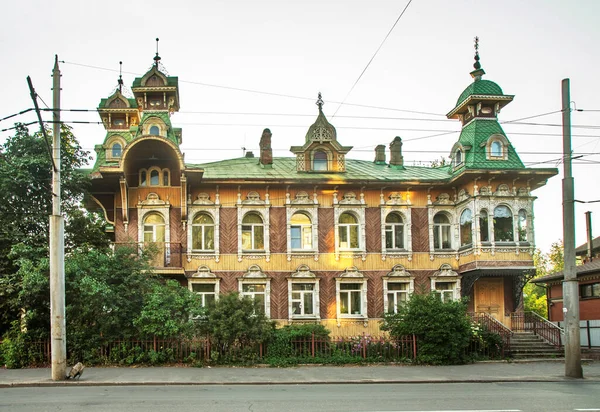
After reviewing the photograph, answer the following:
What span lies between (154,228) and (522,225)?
17.0m

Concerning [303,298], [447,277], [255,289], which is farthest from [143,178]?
[447,277]

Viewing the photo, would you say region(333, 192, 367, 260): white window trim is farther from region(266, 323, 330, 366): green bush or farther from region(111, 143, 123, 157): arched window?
region(111, 143, 123, 157): arched window

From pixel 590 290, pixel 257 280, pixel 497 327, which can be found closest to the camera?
pixel 497 327

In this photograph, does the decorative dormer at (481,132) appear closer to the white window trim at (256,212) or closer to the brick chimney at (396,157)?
the brick chimney at (396,157)

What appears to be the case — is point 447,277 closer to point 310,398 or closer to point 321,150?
point 321,150

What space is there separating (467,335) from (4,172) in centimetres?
1885

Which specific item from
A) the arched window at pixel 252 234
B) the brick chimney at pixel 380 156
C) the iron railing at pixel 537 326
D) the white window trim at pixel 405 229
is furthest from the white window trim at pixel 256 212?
the iron railing at pixel 537 326

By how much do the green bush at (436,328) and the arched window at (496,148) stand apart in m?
9.07

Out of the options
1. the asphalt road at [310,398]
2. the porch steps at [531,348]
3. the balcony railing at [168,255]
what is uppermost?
the balcony railing at [168,255]

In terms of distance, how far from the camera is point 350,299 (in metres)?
31.4

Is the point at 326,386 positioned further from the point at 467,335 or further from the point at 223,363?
the point at 467,335

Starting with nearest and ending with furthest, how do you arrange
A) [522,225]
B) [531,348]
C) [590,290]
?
1. [531,348]
2. [522,225]
3. [590,290]

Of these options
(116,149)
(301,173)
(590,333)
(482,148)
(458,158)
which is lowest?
(590,333)

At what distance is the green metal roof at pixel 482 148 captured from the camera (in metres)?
31.1
